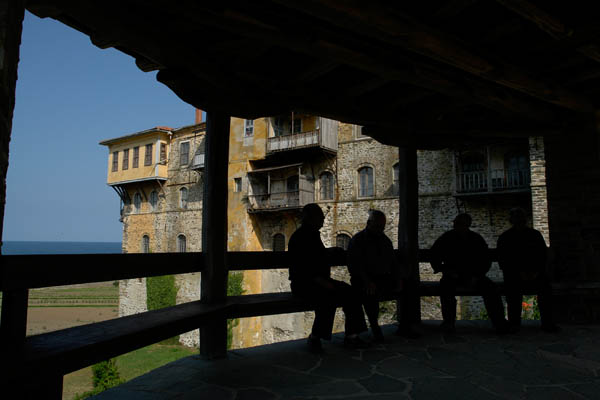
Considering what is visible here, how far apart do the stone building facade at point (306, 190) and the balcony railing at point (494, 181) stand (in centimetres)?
4

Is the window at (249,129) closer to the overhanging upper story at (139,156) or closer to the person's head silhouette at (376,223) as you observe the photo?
the overhanging upper story at (139,156)

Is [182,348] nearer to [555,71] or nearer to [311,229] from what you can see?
[311,229]

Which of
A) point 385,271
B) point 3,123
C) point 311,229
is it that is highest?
point 3,123

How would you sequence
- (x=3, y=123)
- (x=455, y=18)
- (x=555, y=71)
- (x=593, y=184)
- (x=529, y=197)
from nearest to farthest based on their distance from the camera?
(x=3, y=123)
(x=455, y=18)
(x=555, y=71)
(x=593, y=184)
(x=529, y=197)

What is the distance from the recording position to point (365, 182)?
20.4 m

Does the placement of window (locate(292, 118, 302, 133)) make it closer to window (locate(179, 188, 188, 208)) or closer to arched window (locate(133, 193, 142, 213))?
window (locate(179, 188, 188, 208))

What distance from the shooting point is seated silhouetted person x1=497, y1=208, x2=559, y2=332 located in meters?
5.01

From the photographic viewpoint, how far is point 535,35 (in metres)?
3.64

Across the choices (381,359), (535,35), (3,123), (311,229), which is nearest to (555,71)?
(535,35)

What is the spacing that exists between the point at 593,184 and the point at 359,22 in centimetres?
435

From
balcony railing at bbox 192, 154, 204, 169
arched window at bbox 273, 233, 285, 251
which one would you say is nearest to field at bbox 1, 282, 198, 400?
→ arched window at bbox 273, 233, 285, 251

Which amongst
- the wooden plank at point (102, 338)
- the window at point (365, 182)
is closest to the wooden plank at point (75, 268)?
the wooden plank at point (102, 338)

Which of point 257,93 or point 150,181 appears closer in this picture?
point 257,93

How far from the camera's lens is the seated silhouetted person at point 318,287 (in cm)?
413
